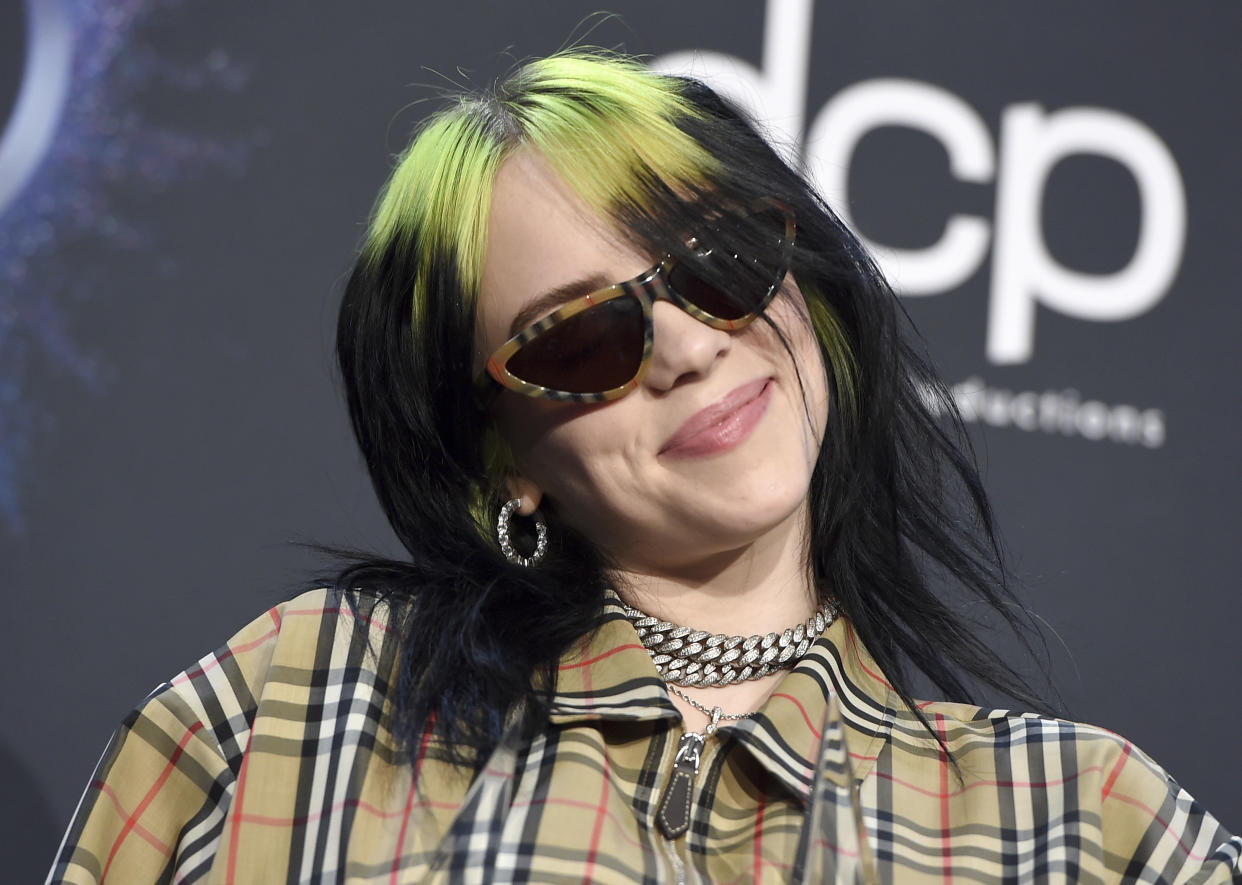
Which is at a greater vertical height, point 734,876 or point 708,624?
point 708,624

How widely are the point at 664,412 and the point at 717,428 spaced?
52 mm

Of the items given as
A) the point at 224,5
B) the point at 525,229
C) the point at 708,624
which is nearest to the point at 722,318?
the point at 525,229

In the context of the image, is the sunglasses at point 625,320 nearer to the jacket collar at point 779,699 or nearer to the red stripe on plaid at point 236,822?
the jacket collar at point 779,699

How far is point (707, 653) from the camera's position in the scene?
1.31 meters

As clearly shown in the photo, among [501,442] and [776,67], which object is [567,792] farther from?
[776,67]

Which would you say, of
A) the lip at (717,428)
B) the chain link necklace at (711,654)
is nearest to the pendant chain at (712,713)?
the chain link necklace at (711,654)

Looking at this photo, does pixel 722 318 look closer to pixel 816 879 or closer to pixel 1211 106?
pixel 816 879

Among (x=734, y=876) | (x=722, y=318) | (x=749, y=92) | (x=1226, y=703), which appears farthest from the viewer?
(x=1226, y=703)

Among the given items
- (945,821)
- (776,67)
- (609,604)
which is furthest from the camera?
(776,67)

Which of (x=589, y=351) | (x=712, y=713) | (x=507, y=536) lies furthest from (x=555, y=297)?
(x=712, y=713)

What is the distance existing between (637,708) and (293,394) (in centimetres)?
96

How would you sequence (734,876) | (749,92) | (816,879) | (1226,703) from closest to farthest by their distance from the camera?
(816,879)
(734,876)
(749,92)
(1226,703)

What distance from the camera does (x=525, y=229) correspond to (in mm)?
1278

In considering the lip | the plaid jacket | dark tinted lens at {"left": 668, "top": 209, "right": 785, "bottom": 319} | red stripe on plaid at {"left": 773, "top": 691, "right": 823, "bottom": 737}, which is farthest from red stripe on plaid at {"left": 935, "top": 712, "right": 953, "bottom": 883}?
dark tinted lens at {"left": 668, "top": 209, "right": 785, "bottom": 319}
